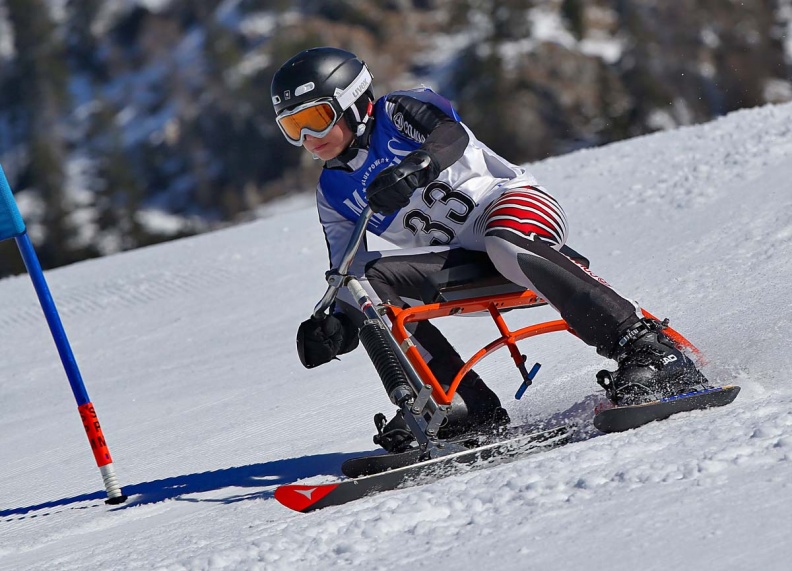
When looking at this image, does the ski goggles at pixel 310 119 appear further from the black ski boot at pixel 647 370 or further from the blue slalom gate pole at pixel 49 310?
the black ski boot at pixel 647 370

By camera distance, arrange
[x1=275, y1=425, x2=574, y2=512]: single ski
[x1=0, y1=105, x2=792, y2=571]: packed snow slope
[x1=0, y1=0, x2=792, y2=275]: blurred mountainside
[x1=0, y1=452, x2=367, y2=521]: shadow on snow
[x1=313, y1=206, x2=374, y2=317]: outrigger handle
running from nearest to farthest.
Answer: [x1=0, y1=105, x2=792, y2=571]: packed snow slope, [x1=275, y1=425, x2=574, y2=512]: single ski, [x1=313, y1=206, x2=374, y2=317]: outrigger handle, [x1=0, y1=452, x2=367, y2=521]: shadow on snow, [x1=0, y1=0, x2=792, y2=275]: blurred mountainside

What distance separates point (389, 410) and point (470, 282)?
1.11 metres

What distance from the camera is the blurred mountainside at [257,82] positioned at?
202 feet

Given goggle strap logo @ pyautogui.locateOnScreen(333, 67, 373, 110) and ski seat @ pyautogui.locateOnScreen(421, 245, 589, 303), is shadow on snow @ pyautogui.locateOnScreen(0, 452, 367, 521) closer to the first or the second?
ski seat @ pyautogui.locateOnScreen(421, 245, 589, 303)

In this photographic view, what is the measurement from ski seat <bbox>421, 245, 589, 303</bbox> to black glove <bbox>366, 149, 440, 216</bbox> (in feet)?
1.12

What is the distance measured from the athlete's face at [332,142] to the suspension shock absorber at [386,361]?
70 cm

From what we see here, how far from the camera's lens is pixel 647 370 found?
3.40 m

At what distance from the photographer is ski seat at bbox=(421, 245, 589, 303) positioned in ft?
12.3

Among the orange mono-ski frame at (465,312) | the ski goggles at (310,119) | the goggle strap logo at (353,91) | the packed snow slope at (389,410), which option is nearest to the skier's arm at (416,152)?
the goggle strap logo at (353,91)

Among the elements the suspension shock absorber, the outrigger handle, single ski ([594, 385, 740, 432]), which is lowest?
single ski ([594, 385, 740, 432])

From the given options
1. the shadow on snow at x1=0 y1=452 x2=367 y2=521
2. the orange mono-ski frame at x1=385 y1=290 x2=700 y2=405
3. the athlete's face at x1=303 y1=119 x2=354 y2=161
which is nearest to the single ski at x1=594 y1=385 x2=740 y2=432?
the orange mono-ski frame at x1=385 y1=290 x2=700 y2=405

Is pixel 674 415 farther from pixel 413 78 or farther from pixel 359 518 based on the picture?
pixel 413 78

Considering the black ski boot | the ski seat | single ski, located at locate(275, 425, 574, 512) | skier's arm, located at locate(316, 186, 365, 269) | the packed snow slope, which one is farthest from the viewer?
skier's arm, located at locate(316, 186, 365, 269)

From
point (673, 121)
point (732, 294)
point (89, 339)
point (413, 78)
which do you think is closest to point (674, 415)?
point (732, 294)
